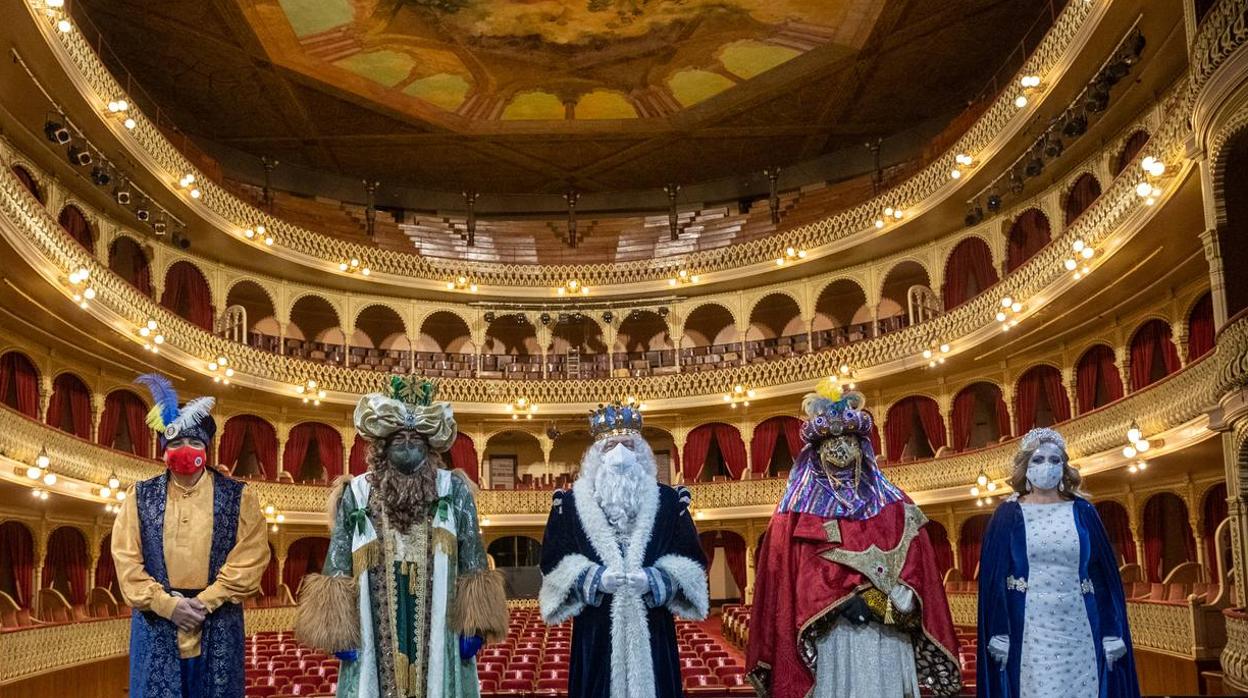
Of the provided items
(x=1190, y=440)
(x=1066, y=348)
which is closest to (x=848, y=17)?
(x=1066, y=348)

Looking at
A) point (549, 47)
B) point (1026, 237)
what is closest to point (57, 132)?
point (549, 47)

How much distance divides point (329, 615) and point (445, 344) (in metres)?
23.6

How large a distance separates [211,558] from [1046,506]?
12.4 feet

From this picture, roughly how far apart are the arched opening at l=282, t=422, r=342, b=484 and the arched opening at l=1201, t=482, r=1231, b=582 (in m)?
16.5

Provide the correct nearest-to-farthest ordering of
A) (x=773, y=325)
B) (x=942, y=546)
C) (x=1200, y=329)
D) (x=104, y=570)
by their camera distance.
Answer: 1. (x=1200, y=329)
2. (x=104, y=570)
3. (x=942, y=546)
4. (x=773, y=325)

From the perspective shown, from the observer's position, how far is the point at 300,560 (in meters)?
23.5

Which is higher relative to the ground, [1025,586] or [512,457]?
[512,457]

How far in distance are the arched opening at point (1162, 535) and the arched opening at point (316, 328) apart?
1682cm

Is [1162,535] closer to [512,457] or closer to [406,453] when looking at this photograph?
[512,457]

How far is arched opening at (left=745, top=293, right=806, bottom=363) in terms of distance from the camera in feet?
84.9

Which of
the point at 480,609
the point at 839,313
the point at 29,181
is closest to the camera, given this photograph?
the point at 480,609

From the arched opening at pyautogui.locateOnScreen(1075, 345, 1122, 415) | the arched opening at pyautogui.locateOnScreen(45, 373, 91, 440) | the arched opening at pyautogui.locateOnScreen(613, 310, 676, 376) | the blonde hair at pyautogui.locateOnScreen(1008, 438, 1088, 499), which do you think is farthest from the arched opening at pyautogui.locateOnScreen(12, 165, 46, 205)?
the arched opening at pyautogui.locateOnScreen(1075, 345, 1122, 415)

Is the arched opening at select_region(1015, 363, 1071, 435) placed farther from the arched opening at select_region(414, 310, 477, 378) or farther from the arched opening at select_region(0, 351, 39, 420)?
the arched opening at select_region(0, 351, 39, 420)

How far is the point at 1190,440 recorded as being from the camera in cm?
1274
